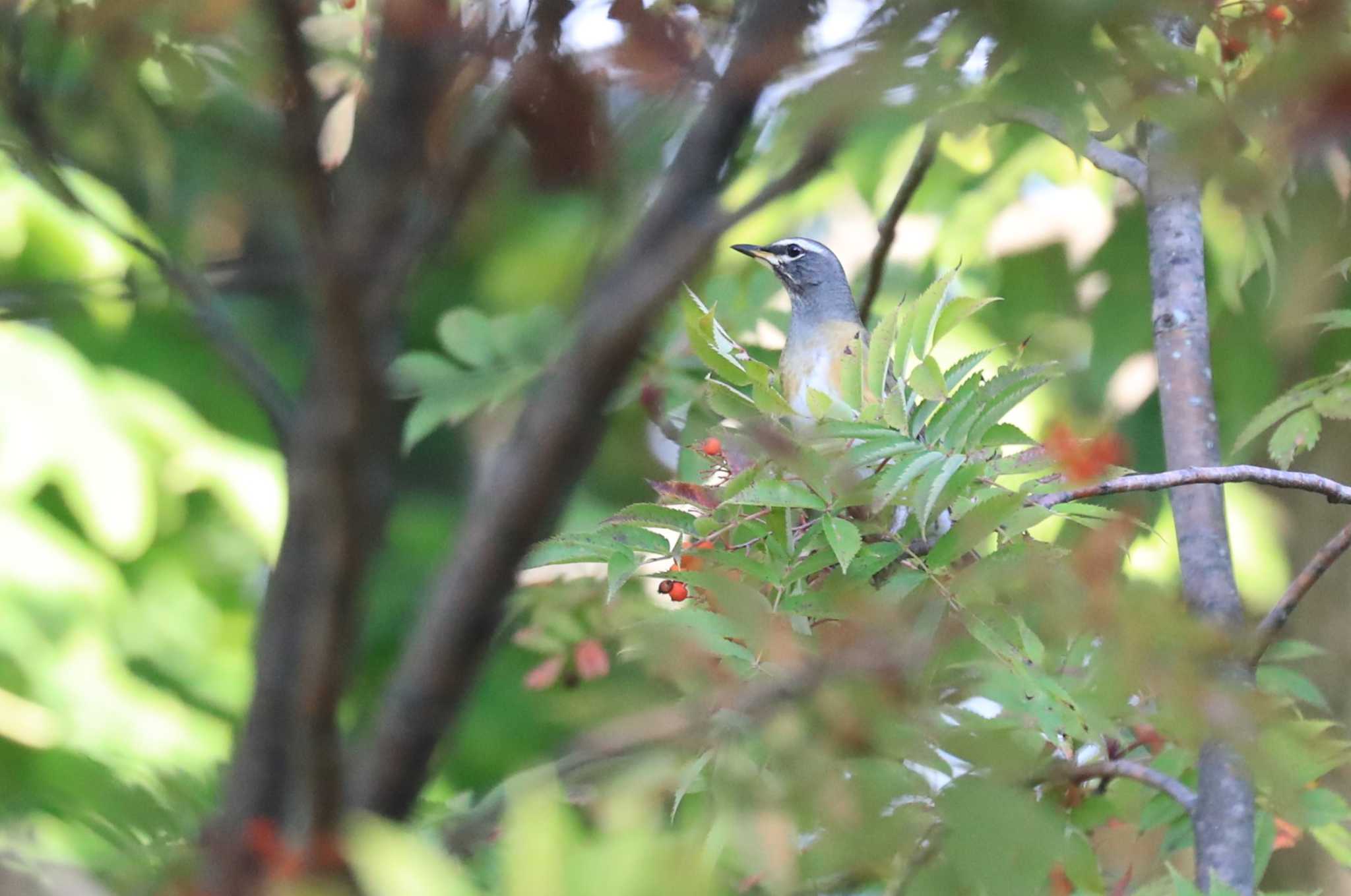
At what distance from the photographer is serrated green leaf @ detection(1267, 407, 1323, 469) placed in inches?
52.0

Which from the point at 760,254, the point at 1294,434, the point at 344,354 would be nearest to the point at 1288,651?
the point at 1294,434

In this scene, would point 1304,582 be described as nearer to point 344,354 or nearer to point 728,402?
point 728,402

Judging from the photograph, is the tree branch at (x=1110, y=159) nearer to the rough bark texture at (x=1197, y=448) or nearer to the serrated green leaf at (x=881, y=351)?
the rough bark texture at (x=1197, y=448)

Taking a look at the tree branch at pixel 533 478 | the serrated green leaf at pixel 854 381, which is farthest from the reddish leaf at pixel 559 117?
the serrated green leaf at pixel 854 381

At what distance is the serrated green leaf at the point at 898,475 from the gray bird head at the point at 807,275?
58.0 inches

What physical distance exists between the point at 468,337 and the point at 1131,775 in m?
1.22

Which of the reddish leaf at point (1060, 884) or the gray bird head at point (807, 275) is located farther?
the gray bird head at point (807, 275)

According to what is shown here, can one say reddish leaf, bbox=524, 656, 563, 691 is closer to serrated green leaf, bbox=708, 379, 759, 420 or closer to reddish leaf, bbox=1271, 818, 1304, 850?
serrated green leaf, bbox=708, 379, 759, 420

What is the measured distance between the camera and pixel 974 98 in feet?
3.26

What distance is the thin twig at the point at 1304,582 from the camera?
116 centimetres

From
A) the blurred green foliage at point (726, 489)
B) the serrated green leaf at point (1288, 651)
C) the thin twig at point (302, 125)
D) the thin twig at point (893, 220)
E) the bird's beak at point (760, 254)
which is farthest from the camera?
the bird's beak at point (760, 254)

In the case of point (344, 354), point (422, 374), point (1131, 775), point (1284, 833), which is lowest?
point (1284, 833)

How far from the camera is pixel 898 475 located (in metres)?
1.04

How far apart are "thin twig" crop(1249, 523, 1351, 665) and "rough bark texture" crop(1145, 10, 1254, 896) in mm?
111
